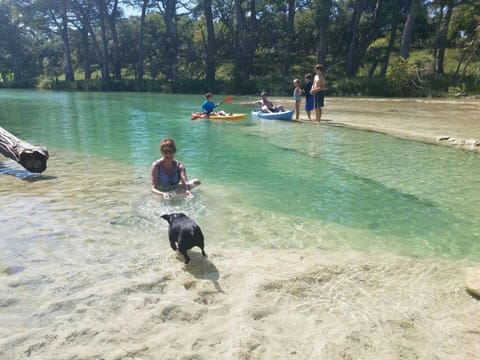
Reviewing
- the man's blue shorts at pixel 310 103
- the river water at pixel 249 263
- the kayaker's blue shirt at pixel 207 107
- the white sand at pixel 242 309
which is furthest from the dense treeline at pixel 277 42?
the white sand at pixel 242 309

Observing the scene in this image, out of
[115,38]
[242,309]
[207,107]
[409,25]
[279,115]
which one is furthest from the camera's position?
[115,38]

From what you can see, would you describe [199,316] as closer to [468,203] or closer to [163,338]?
[163,338]

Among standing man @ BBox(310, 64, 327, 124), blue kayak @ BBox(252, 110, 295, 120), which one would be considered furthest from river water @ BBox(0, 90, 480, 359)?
blue kayak @ BBox(252, 110, 295, 120)

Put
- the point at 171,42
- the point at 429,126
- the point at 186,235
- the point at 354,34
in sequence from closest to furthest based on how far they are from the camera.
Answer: the point at 186,235, the point at 429,126, the point at 354,34, the point at 171,42

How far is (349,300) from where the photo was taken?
11.7ft

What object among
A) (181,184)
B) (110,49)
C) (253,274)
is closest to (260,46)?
(110,49)

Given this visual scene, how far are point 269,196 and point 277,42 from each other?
44253mm

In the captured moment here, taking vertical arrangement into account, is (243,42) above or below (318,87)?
above

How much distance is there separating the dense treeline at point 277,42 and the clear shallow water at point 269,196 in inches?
848

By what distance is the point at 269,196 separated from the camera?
6.85m

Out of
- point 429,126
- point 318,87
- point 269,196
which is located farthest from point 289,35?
point 269,196

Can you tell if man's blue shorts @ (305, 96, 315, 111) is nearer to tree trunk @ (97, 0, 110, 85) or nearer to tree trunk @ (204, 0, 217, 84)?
tree trunk @ (204, 0, 217, 84)

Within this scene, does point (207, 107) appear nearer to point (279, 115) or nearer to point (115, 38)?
point (279, 115)

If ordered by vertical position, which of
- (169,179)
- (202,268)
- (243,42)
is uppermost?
(243,42)
